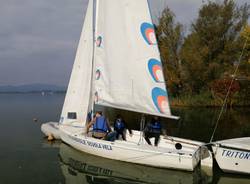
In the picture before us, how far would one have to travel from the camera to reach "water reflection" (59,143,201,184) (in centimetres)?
1257

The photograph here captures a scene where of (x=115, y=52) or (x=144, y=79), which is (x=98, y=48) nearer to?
(x=115, y=52)

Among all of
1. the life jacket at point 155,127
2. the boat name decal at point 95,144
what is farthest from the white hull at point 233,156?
the boat name decal at point 95,144

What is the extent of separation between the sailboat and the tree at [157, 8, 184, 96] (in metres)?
31.0

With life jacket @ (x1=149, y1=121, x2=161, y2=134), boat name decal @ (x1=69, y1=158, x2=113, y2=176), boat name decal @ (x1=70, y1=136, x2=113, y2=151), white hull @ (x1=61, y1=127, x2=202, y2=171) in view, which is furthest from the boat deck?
boat name decal @ (x1=70, y1=136, x2=113, y2=151)

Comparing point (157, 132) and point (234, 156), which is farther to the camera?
point (157, 132)

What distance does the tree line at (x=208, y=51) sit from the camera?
148ft

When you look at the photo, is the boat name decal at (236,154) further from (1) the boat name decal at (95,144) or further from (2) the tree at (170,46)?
(2) the tree at (170,46)

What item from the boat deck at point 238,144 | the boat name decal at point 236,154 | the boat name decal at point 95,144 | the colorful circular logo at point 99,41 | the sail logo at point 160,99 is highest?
the colorful circular logo at point 99,41

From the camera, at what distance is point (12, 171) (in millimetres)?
13711

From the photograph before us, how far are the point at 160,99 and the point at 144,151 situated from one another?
7.14ft

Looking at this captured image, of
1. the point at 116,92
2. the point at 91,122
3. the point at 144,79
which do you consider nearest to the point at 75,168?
the point at 91,122

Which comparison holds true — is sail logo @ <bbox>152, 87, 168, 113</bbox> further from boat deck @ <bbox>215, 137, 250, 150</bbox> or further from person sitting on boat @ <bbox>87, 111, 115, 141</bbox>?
boat deck @ <bbox>215, 137, 250, 150</bbox>

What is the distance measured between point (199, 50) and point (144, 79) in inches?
1316

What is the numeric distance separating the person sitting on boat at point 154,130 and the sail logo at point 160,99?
39.4 inches
